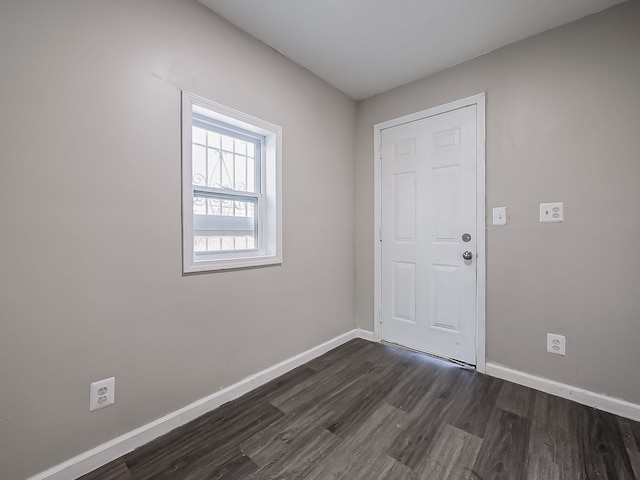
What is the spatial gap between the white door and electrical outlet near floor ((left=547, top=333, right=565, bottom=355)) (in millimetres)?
473

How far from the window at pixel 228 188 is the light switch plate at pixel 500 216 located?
1.67 meters

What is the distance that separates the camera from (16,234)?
115 cm

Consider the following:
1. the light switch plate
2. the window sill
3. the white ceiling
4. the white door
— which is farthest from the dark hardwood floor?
the white ceiling

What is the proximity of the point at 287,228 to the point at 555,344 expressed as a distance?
2.09m

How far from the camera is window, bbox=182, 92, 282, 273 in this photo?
1.68 meters

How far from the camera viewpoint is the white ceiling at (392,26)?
172 cm

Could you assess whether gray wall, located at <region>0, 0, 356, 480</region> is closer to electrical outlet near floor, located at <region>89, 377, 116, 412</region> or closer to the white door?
electrical outlet near floor, located at <region>89, 377, 116, 412</region>

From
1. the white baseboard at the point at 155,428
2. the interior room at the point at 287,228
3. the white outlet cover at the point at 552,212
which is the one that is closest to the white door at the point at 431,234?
the interior room at the point at 287,228

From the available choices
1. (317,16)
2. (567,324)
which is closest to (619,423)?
(567,324)

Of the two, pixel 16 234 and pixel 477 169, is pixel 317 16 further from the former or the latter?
pixel 16 234

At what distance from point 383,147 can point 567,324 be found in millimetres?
2032

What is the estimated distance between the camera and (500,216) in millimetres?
2129

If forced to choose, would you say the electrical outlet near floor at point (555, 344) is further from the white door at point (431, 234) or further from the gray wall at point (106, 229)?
the gray wall at point (106, 229)

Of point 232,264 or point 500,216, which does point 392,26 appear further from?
point 232,264
